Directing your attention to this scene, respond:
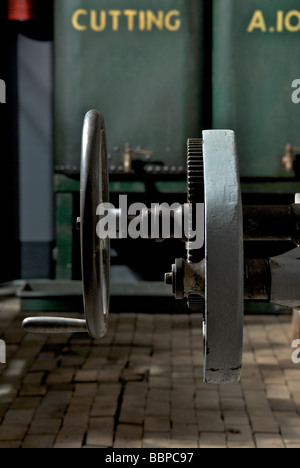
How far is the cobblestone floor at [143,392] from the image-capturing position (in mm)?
2869

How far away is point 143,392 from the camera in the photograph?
11.1 feet

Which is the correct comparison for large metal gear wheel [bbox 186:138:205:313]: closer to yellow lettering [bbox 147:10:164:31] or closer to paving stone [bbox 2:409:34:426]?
paving stone [bbox 2:409:34:426]

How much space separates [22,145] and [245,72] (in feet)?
6.12

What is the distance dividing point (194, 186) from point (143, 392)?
227 cm

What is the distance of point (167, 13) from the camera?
4.35 m

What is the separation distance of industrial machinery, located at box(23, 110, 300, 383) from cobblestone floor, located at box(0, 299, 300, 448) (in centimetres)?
161

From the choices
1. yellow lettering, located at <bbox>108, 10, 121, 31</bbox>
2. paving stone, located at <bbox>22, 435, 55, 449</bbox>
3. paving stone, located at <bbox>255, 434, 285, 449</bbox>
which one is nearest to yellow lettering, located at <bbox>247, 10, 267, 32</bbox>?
yellow lettering, located at <bbox>108, 10, 121, 31</bbox>

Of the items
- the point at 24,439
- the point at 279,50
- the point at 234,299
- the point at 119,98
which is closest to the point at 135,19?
the point at 119,98

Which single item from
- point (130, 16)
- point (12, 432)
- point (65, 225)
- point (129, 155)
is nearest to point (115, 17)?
point (130, 16)

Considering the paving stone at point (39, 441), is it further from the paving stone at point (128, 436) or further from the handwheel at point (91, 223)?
the handwheel at point (91, 223)

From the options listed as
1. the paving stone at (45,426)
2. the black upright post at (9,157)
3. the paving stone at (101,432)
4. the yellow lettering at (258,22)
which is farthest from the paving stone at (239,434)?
the black upright post at (9,157)

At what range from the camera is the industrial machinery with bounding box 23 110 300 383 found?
1.12 metres

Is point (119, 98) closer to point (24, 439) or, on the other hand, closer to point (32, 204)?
point (32, 204)

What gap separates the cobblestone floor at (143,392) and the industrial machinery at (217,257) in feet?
5.29
